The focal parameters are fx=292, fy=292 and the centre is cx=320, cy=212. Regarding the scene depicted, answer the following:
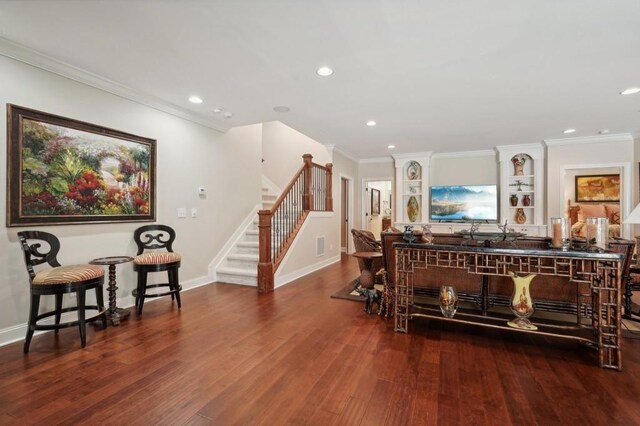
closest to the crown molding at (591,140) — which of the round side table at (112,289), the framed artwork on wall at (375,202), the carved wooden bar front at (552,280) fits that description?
the framed artwork on wall at (375,202)

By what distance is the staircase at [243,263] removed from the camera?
4.46 meters

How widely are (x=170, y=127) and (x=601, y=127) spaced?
274 inches

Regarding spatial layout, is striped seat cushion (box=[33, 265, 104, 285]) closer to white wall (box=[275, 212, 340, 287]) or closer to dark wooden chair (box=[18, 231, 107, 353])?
dark wooden chair (box=[18, 231, 107, 353])

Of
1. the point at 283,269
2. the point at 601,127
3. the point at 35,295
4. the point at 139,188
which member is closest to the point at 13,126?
the point at 139,188

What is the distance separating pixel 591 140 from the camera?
5656mm

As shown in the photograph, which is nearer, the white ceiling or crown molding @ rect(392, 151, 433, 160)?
the white ceiling

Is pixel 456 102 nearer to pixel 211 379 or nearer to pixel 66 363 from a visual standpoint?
pixel 211 379

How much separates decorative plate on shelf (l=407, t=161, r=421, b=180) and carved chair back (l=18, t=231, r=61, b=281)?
6900 mm

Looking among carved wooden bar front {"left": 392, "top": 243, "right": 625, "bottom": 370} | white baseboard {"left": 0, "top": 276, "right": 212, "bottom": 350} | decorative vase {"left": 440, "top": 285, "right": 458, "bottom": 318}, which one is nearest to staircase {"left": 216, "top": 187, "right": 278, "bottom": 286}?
white baseboard {"left": 0, "top": 276, "right": 212, "bottom": 350}

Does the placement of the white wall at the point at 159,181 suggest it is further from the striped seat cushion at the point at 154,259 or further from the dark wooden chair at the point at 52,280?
the striped seat cushion at the point at 154,259

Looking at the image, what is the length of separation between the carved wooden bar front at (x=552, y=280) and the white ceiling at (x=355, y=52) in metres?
1.73

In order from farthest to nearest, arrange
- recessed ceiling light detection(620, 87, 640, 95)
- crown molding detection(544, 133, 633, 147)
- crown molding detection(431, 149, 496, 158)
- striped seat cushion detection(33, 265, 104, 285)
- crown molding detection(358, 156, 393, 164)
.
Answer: crown molding detection(358, 156, 393, 164), crown molding detection(431, 149, 496, 158), crown molding detection(544, 133, 633, 147), recessed ceiling light detection(620, 87, 640, 95), striped seat cushion detection(33, 265, 104, 285)

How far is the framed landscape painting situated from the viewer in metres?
2.54

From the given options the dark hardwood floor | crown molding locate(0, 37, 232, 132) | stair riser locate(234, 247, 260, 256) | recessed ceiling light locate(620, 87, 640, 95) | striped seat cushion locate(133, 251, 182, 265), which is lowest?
the dark hardwood floor
